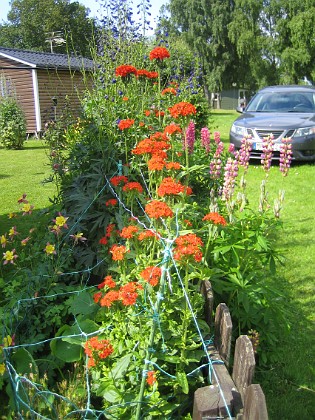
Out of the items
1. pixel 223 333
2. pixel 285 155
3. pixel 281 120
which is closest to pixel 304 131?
pixel 281 120

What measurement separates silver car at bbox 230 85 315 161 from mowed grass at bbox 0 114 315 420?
1.50 ft

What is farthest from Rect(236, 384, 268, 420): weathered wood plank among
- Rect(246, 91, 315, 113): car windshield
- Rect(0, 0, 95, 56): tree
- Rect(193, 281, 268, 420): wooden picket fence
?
Rect(0, 0, 95, 56): tree

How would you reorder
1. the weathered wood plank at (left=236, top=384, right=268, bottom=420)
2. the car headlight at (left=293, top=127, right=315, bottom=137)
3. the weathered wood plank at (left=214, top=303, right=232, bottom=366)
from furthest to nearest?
the car headlight at (left=293, top=127, right=315, bottom=137)
the weathered wood plank at (left=214, top=303, right=232, bottom=366)
the weathered wood plank at (left=236, top=384, right=268, bottom=420)

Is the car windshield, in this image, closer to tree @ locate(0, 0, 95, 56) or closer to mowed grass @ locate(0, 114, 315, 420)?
mowed grass @ locate(0, 114, 315, 420)

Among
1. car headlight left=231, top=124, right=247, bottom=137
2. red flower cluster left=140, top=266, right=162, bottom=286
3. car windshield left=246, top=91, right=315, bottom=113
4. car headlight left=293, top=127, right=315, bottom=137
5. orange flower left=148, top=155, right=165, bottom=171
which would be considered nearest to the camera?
red flower cluster left=140, top=266, right=162, bottom=286

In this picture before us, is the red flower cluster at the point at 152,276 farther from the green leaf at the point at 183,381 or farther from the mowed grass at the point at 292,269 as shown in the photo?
the mowed grass at the point at 292,269

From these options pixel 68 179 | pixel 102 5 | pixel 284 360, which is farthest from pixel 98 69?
pixel 284 360

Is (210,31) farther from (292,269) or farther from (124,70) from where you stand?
(124,70)

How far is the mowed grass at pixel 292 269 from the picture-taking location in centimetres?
258

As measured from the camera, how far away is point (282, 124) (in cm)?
877

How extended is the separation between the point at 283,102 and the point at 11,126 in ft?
28.1

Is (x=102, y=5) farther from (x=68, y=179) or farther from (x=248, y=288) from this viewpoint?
(x=248, y=288)

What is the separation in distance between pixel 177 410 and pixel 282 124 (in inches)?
300

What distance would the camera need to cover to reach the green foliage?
14305mm
